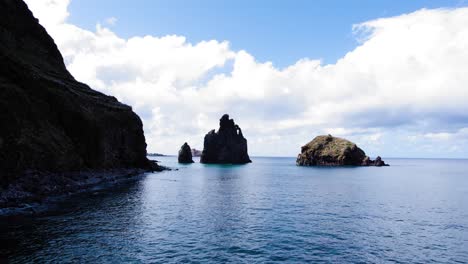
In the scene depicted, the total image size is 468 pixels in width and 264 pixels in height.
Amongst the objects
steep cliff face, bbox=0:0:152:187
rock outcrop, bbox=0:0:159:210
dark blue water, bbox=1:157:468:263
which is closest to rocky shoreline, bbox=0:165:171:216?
rock outcrop, bbox=0:0:159:210

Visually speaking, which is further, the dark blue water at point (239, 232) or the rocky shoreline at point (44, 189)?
the rocky shoreline at point (44, 189)

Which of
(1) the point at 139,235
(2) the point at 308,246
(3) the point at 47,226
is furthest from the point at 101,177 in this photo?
(2) the point at 308,246

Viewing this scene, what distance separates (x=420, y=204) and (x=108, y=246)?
58.4m

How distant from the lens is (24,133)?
67.6 metres

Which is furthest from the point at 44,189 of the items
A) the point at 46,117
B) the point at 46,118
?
the point at 46,117

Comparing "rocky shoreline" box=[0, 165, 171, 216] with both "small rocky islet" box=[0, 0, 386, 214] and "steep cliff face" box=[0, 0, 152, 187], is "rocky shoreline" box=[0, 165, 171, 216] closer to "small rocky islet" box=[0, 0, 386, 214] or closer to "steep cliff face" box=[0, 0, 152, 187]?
"small rocky islet" box=[0, 0, 386, 214]

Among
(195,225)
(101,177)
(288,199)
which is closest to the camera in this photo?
(195,225)

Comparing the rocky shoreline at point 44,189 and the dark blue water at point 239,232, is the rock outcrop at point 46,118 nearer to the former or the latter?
the rocky shoreline at point 44,189

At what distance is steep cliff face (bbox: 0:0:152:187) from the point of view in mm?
65062

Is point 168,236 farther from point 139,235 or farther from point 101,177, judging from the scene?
point 101,177

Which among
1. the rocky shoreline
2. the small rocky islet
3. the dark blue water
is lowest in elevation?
the dark blue water

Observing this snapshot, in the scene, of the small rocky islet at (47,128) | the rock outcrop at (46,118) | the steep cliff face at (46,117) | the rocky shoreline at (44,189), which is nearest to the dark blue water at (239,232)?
the rocky shoreline at (44,189)

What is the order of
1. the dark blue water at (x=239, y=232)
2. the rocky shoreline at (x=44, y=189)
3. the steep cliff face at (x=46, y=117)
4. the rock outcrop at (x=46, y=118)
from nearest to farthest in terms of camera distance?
the dark blue water at (x=239, y=232) → the rocky shoreline at (x=44, y=189) → the rock outcrop at (x=46, y=118) → the steep cliff face at (x=46, y=117)

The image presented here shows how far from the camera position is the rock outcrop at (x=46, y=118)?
2547 inches
